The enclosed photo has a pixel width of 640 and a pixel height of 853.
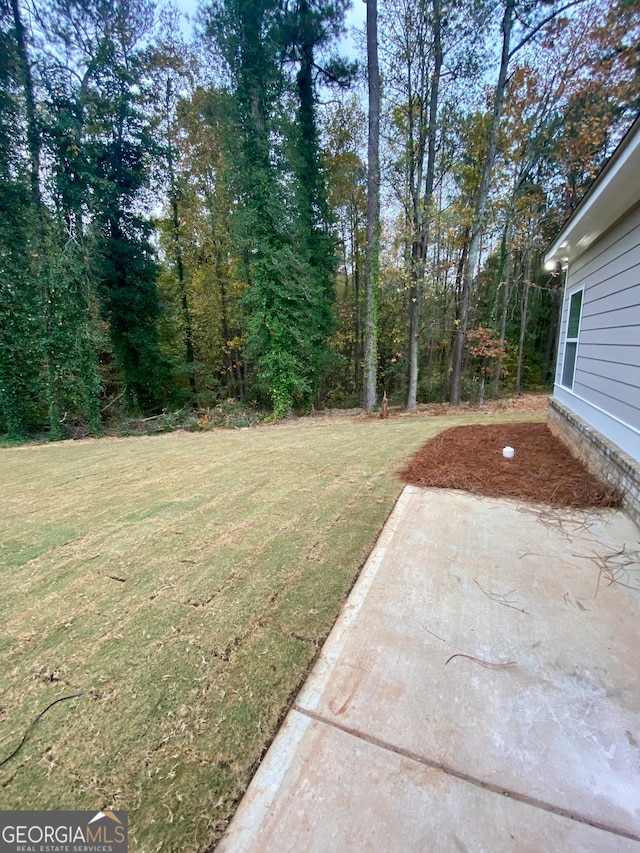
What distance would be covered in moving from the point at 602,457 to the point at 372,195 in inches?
343

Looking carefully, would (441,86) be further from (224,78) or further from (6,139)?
(6,139)

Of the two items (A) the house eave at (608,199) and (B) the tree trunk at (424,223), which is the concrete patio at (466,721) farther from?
(B) the tree trunk at (424,223)

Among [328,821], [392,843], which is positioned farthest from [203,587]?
[392,843]

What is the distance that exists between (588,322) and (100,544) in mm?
5249

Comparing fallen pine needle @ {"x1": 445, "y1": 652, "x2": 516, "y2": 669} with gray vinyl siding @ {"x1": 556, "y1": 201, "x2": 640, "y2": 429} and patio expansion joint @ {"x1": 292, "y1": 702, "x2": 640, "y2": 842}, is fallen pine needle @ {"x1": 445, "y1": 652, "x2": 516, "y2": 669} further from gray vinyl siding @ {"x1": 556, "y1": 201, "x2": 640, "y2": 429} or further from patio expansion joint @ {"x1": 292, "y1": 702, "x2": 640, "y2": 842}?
gray vinyl siding @ {"x1": 556, "y1": 201, "x2": 640, "y2": 429}

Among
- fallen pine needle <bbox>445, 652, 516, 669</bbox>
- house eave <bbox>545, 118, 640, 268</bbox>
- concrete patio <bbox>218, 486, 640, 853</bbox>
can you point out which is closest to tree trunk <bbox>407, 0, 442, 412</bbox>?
house eave <bbox>545, 118, 640, 268</bbox>

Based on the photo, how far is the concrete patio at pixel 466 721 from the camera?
95 cm

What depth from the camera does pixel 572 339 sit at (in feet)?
15.1

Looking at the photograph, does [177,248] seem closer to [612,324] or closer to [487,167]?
[487,167]

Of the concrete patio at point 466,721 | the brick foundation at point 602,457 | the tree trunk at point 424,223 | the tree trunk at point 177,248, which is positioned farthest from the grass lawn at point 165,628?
the tree trunk at point 177,248

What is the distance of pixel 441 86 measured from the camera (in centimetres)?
891

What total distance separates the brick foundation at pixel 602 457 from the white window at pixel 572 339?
1.53 feet

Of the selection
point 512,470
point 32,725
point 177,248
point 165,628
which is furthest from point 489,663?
point 177,248

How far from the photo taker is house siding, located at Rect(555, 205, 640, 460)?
2.79m
